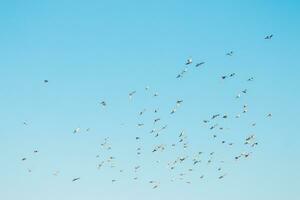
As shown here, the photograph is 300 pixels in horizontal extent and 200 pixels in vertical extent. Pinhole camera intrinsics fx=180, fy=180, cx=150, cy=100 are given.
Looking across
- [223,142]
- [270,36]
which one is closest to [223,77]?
[270,36]

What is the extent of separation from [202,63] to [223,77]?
3.66m

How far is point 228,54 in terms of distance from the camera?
85.6 ft

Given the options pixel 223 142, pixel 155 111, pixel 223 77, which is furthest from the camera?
pixel 223 142

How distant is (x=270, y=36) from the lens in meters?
27.1

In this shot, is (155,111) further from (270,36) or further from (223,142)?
(270,36)

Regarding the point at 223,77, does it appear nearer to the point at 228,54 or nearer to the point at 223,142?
the point at 228,54

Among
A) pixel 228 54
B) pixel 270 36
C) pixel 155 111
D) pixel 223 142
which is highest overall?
pixel 270 36

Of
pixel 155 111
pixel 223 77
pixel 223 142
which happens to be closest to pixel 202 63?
pixel 223 77

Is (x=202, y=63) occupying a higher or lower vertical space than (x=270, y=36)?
lower

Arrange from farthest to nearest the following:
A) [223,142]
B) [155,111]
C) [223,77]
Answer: [223,142], [155,111], [223,77]

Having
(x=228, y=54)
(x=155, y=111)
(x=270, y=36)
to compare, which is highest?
(x=270, y=36)

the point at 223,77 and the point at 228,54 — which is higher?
the point at 228,54

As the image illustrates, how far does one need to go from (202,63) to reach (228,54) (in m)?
3.81

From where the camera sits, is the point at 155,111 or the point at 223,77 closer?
the point at 223,77
